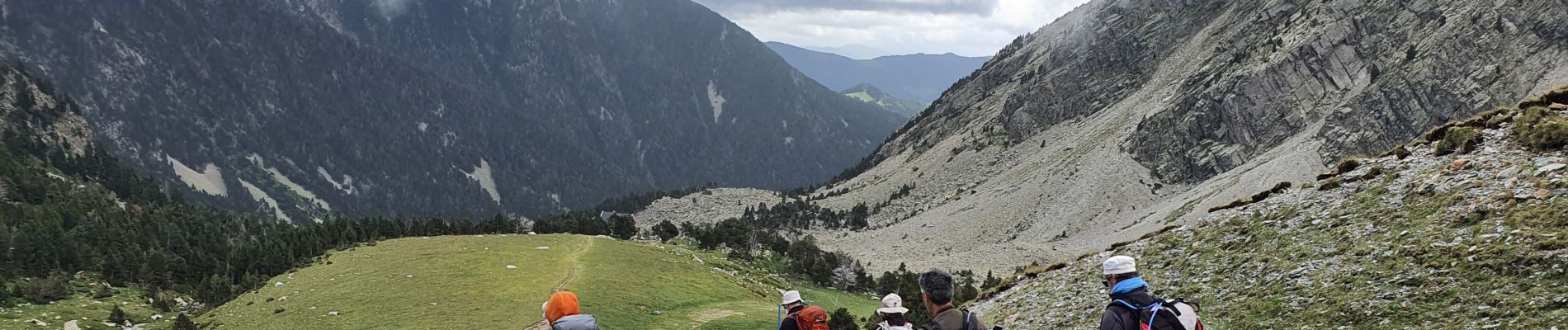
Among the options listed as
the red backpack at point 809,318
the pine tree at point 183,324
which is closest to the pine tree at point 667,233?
the pine tree at point 183,324

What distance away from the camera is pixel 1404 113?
3725 inches

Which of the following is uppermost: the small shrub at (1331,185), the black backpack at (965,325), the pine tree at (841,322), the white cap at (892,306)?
the white cap at (892,306)

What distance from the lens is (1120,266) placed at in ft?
34.0

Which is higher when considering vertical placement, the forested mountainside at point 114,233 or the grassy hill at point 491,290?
the forested mountainside at point 114,233

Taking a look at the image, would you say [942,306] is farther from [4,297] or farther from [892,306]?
[4,297]

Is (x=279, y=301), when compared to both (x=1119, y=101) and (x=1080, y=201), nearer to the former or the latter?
(x=1080, y=201)

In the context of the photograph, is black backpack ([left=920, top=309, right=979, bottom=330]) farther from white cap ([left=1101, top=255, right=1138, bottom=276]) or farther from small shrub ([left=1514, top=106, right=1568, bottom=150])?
small shrub ([left=1514, top=106, right=1568, bottom=150])

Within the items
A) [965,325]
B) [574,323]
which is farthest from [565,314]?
[965,325]

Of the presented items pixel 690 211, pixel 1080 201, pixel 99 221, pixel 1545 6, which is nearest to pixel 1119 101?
pixel 1080 201

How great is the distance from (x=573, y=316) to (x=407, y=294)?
Answer: 95.2 feet

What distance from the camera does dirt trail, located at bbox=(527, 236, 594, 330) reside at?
31023 millimetres

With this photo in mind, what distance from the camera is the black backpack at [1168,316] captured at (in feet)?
32.0

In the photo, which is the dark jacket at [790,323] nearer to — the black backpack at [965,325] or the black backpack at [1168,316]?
the black backpack at [965,325]

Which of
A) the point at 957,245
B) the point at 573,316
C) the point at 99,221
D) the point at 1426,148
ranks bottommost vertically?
the point at 957,245
